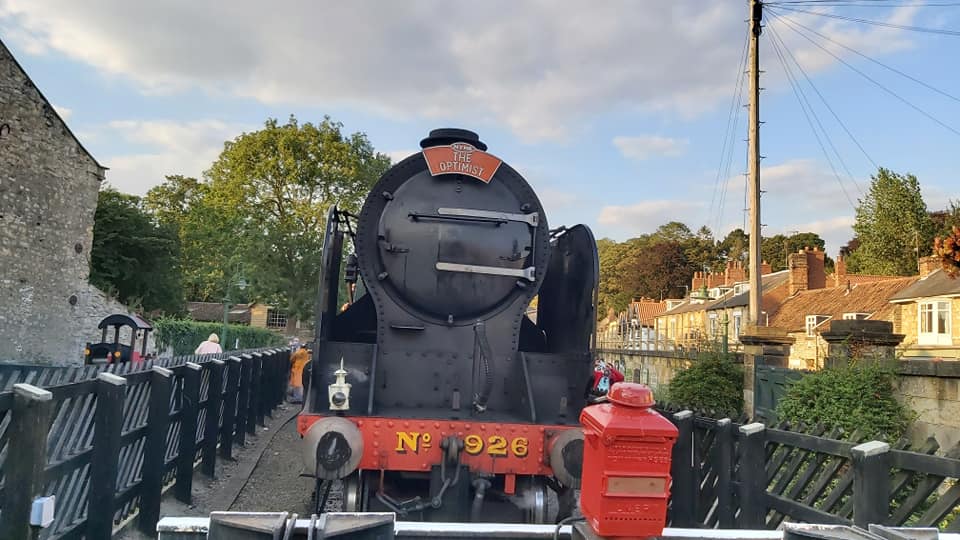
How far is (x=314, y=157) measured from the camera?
3791cm

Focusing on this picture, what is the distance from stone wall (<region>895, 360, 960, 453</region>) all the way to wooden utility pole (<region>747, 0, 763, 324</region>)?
7073mm

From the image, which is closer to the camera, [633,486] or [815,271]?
[633,486]

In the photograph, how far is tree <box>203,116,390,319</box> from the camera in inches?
1422

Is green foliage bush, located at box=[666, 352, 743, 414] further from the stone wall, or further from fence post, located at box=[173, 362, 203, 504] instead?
fence post, located at box=[173, 362, 203, 504]

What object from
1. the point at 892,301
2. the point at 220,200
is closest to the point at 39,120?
the point at 220,200

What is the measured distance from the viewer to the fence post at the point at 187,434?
21.1 feet

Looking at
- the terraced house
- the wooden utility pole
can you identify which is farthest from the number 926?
the terraced house

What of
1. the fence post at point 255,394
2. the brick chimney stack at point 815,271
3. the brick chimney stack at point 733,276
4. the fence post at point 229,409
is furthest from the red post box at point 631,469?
the brick chimney stack at point 733,276

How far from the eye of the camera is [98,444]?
4.31 meters

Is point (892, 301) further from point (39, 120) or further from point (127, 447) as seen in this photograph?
point (39, 120)

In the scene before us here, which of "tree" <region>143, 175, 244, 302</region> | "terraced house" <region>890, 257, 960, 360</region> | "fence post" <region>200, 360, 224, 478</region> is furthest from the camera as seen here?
"tree" <region>143, 175, 244, 302</region>

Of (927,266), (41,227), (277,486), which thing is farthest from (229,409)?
(927,266)

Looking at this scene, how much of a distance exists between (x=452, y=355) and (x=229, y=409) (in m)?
4.52

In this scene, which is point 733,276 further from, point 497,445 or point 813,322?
point 497,445
